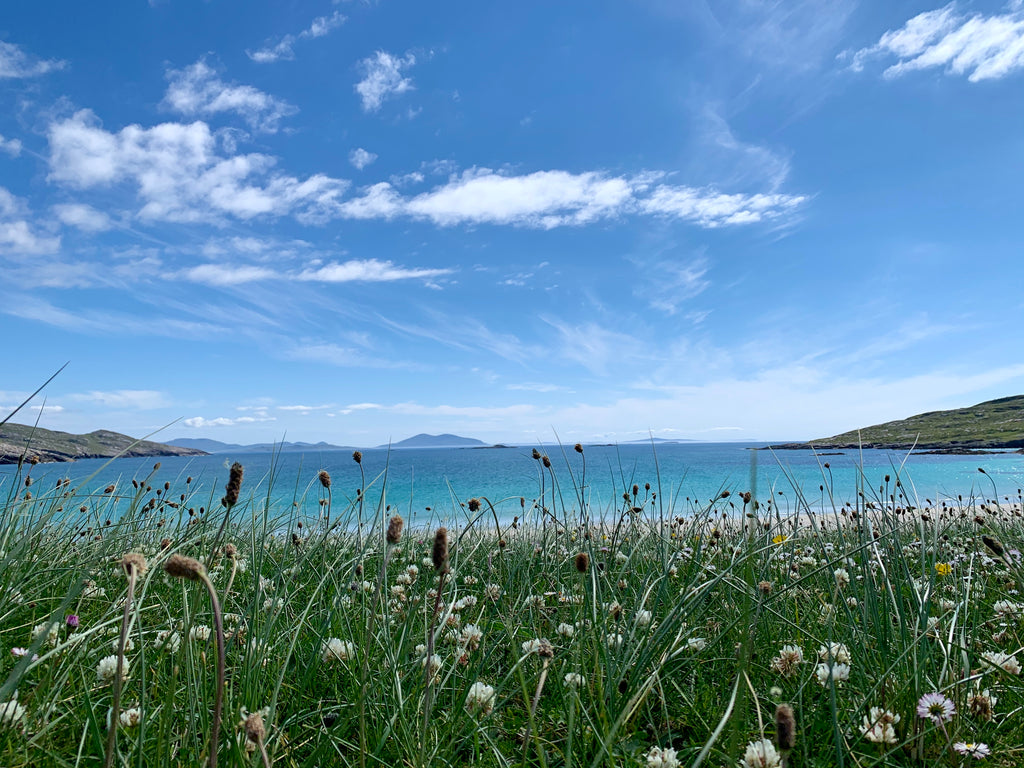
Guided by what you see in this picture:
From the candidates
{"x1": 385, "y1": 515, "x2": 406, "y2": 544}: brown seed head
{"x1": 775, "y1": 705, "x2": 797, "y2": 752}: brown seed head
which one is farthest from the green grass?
{"x1": 775, "y1": 705, "x2": 797, "y2": 752}: brown seed head

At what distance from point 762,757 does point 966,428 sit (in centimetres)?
7870

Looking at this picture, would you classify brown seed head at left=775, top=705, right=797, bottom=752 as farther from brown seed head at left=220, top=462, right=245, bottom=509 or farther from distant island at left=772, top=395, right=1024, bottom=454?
distant island at left=772, top=395, right=1024, bottom=454

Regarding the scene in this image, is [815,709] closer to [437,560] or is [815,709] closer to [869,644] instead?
[869,644]

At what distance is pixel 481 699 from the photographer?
62.1 inches

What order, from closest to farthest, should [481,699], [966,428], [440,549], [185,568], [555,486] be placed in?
[185,568]
[440,549]
[481,699]
[555,486]
[966,428]

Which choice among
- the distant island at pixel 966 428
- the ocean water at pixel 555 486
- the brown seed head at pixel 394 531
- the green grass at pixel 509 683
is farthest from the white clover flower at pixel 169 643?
the distant island at pixel 966 428

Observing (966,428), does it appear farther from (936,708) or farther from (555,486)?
(936,708)

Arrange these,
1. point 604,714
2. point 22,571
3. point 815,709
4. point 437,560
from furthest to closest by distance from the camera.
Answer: point 22,571 → point 815,709 → point 604,714 → point 437,560

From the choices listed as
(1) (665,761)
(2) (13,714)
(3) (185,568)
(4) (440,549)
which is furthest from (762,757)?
(2) (13,714)

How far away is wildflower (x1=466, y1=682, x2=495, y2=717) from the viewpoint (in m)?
1.57

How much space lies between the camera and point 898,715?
1.58 meters

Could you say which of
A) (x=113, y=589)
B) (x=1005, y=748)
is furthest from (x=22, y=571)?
(x=1005, y=748)

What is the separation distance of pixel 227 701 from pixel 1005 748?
2.00m

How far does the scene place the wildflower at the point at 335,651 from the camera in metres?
1.90
